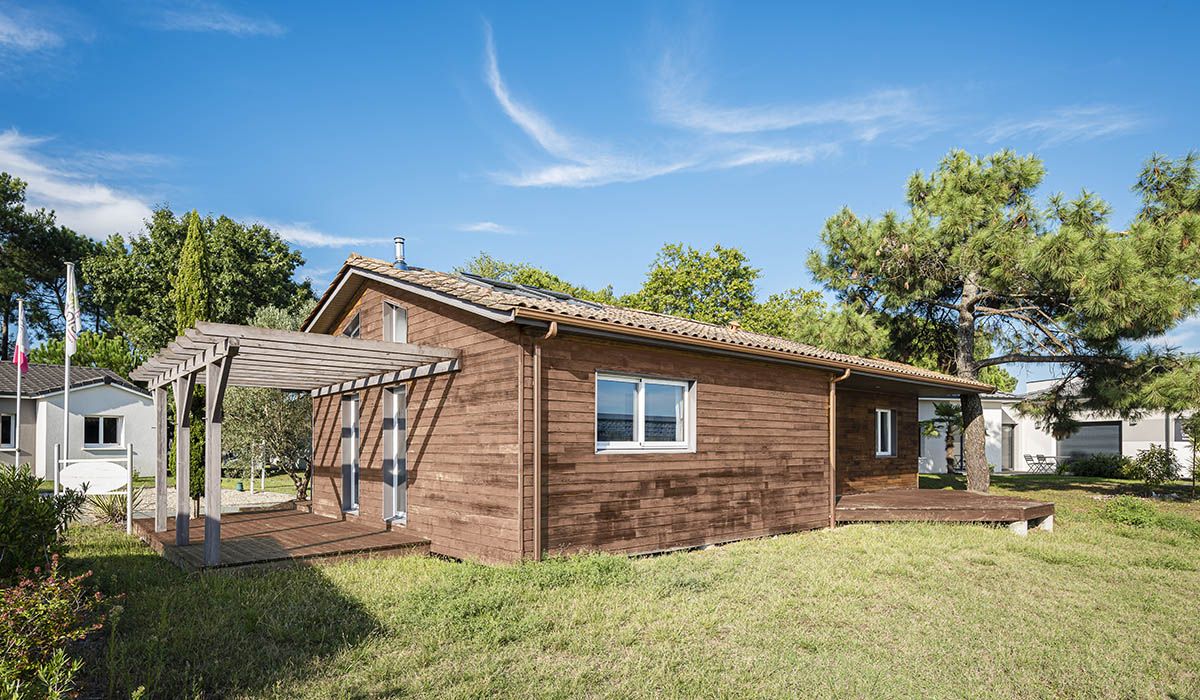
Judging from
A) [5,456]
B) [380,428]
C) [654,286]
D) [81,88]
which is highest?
[81,88]

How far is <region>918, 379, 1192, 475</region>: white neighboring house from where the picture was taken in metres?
27.3

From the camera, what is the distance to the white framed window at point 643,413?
28.3 feet

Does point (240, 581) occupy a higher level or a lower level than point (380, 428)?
lower

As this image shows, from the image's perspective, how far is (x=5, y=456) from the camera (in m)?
23.0

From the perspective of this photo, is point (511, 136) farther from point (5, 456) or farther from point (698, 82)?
point (5, 456)

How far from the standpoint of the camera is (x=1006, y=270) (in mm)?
15898

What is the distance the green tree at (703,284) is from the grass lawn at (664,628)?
26.0m

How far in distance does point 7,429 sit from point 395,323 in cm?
2162

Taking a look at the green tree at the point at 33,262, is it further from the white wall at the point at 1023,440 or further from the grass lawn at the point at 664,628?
the white wall at the point at 1023,440

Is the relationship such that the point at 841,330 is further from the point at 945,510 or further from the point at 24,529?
the point at 24,529

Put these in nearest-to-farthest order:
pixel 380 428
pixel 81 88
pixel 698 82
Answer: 1. pixel 380 428
2. pixel 698 82
3. pixel 81 88

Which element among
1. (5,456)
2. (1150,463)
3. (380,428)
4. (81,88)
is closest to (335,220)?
(81,88)

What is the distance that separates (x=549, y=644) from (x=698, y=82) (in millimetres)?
12293

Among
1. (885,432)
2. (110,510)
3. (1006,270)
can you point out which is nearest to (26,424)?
(110,510)
